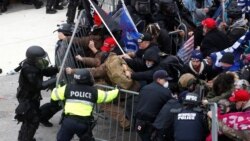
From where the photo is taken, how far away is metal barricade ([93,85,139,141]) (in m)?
7.59

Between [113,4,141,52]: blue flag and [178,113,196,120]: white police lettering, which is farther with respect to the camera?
[113,4,141,52]: blue flag

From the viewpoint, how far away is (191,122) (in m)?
6.23

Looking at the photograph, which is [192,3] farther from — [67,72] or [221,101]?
[221,101]

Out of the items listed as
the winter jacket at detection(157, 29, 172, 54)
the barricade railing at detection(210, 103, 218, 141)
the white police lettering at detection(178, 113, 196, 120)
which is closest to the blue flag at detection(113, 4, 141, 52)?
the winter jacket at detection(157, 29, 172, 54)

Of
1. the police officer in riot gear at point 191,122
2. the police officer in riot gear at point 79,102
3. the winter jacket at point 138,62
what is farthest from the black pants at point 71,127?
the police officer in riot gear at point 191,122

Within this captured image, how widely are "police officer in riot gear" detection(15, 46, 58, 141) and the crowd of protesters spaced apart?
0.40m

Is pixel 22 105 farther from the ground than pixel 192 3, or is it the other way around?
pixel 192 3

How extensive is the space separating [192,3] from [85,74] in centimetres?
459

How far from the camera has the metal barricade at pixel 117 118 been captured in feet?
24.9

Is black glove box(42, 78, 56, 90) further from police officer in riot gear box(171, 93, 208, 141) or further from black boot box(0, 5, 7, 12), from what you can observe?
black boot box(0, 5, 7, 12)

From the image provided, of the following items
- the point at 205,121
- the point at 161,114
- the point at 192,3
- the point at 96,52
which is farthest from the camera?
the point at 192,3

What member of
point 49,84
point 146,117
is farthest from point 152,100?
point 49,84

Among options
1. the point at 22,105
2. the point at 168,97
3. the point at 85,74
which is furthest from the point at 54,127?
the point at 168,97

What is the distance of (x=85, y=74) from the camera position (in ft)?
23.1
